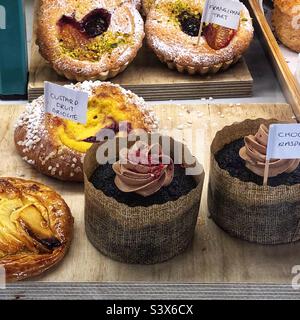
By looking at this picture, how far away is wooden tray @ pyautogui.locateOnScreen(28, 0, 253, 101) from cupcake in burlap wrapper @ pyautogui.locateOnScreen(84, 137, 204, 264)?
31.9 inches

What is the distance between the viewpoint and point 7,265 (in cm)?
169

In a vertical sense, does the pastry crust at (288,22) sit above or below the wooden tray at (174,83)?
above

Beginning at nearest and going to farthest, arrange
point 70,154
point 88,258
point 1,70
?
point 88,258 → point 70,154 → point 1,70

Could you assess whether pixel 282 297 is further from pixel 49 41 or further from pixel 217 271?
pixel 49 41

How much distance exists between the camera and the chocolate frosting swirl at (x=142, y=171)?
1699mm

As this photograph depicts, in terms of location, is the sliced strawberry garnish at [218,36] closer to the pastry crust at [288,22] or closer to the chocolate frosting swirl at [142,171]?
the pastry crust at [288,22]

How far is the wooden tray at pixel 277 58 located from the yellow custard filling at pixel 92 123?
66 centimetres

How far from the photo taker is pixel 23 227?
1.77 meters

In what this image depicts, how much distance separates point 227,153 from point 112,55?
85cm

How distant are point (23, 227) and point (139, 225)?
1.10ft

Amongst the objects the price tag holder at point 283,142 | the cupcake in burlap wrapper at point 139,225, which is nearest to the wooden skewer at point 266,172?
the price tag holder at point 283,142

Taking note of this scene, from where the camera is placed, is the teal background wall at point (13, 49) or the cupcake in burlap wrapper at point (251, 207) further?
the teal background wall at point (13, 49)

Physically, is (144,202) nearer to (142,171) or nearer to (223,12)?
(142,171)
